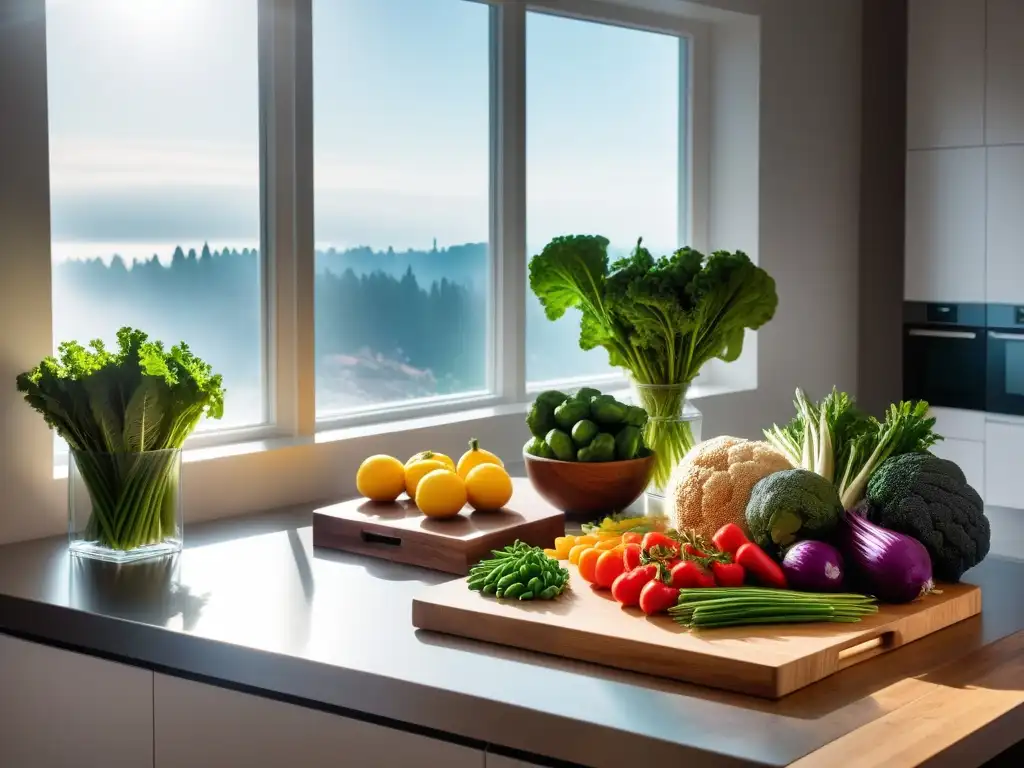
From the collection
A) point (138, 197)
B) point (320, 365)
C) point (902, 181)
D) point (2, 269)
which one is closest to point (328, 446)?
point (320, 365)

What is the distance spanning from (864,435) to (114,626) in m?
1.09

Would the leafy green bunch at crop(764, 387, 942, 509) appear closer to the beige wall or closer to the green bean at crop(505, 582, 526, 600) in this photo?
the green bean at crop(505, 582, 526, 600)

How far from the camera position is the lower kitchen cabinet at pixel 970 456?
414 centimetres

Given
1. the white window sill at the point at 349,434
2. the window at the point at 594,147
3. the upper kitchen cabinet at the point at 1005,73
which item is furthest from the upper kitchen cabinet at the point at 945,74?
the white window sill at the point at 349,434

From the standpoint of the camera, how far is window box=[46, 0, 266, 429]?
2.42 m

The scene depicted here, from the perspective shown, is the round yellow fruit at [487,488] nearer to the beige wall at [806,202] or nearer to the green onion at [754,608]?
the green onion at [754,608]

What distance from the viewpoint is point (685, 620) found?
1.58 metres

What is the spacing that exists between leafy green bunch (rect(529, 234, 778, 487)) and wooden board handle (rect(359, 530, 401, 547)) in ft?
1.76

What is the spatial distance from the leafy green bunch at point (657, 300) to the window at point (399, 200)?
0.63m

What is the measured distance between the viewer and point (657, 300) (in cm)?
236

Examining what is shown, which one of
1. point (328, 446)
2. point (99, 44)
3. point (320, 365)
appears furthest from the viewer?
point (320, 365)

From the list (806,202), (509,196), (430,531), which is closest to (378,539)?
(430,531)

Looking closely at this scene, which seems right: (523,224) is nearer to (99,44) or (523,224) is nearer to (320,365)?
(320,365)

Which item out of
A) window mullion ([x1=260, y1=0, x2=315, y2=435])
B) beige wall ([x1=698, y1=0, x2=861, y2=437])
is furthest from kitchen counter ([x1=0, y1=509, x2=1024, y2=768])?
beige wall ([x1=698, y1=0, x2=861, y2=437])
